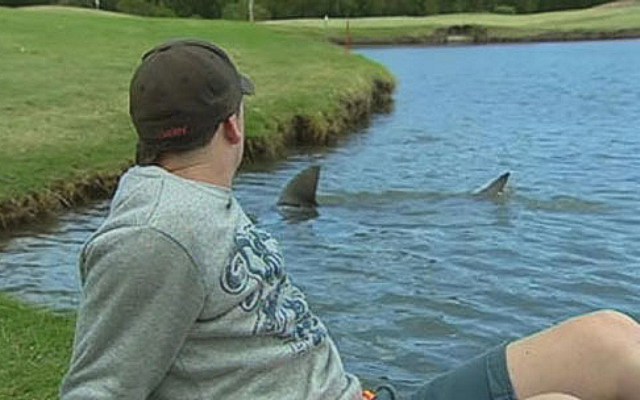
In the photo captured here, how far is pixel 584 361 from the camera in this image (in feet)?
10.4

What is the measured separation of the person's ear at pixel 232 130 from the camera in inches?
109

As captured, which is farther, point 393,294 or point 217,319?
point 393,294

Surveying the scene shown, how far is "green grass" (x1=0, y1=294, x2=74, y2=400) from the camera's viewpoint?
17.5 feet

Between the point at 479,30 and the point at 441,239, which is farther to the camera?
the point at 479,30

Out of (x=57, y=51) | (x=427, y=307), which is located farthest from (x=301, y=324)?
(x=57, y=51)

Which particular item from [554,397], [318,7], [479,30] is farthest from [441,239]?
[318,7]

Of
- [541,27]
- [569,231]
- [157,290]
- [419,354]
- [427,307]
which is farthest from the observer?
[541,27]

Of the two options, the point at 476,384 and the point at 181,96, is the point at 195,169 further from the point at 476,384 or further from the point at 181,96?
the point at 476,384

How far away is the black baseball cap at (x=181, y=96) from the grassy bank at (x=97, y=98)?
8555 mm

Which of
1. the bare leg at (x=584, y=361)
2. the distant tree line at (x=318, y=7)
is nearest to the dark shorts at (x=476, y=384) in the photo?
the bare leg at (x=584, y=361)

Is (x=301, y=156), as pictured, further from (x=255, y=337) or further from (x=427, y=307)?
(x=255, y=337)

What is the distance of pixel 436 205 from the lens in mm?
13203

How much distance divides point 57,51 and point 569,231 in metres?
16.1

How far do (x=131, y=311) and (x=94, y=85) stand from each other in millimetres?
17804
